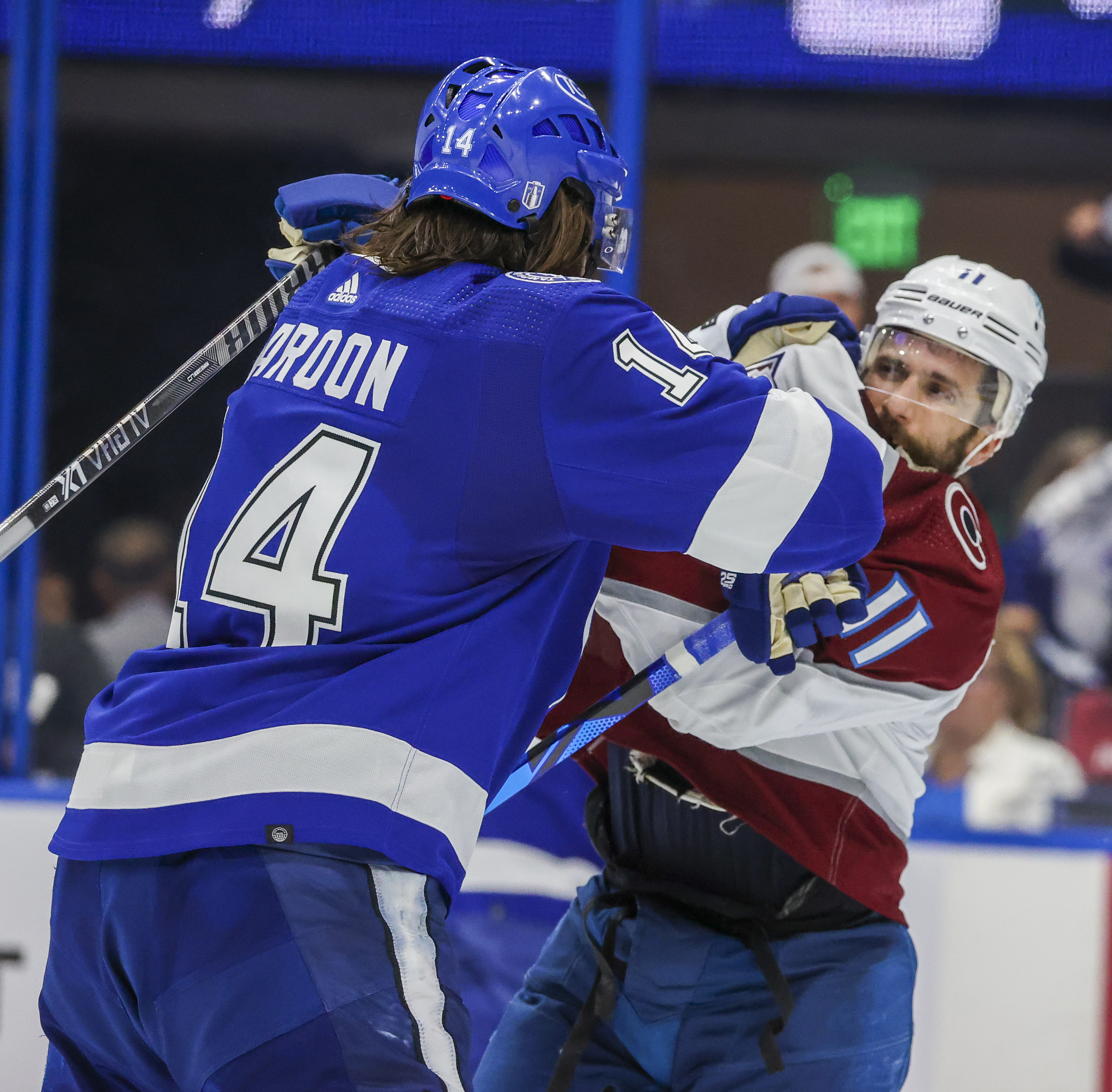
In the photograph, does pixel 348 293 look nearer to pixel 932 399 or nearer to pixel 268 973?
pixel 268 973

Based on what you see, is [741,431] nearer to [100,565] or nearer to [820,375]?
[820,375]

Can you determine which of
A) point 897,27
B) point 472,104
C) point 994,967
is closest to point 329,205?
point 472,104

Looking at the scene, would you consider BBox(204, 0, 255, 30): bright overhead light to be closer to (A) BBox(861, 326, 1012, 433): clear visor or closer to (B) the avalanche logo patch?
(A) BBox(861, 326, 1012, 433): clear visor

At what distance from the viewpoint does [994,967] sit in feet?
8.94

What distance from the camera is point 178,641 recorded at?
4.68ft

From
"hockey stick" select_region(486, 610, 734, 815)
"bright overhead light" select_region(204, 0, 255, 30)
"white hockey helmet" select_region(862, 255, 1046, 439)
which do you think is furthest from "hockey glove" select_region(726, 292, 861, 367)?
"bright overhead light" select_region(204, 0, 255, 30)

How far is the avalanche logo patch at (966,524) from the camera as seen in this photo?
1.86 m

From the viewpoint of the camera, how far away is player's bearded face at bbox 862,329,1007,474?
1928 millimetres

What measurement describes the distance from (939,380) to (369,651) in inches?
38.2

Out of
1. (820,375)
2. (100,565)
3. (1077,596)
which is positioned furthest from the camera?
(1077,596)

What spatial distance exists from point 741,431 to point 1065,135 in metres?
3.84

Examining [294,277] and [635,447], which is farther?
[294,277]

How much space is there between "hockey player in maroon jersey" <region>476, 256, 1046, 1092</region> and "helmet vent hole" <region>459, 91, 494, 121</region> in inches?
18.6

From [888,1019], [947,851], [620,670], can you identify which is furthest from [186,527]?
[947,851]
